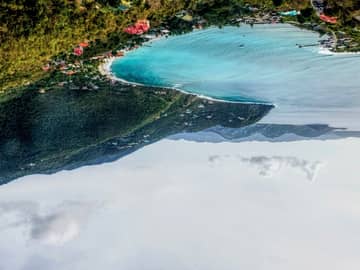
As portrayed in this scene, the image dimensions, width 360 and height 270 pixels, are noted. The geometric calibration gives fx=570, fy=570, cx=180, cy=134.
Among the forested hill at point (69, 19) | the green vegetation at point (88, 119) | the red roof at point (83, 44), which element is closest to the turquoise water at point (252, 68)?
the green vegetation at point (88, 119)

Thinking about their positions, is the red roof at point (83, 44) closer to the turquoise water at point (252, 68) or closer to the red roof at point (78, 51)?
the red roof at point (78, 51)

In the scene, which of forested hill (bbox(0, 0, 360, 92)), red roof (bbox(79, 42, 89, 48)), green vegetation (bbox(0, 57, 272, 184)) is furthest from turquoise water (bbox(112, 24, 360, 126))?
red roof (bbox(79, 42, 89, 48))

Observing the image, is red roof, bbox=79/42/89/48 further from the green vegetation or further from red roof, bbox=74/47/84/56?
the green vegetation

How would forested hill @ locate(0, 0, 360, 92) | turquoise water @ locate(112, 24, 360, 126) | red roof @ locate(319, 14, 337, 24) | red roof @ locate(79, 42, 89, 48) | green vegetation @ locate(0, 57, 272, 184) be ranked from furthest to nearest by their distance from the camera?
green vegetation @ locate(0, 57, 272, 184) → turquoise water @ locate(112, 24, 360, 126) → red roof @ locate(79, 42, 89, 48) → red roof @ locate(319, 14, 337, 24) → forested hill @ locate(0, 0, 360, 92)

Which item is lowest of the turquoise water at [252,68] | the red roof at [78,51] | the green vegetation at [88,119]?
the green vegetation at [88,119]

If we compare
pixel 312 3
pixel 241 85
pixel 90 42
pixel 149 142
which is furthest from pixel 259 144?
pixel 90 42

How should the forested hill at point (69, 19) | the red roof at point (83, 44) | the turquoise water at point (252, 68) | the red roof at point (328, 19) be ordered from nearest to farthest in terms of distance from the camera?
1. the forested hill at point (69, 19)
2. the red roof at point (328, 19)
3. the red roof at point (83, 44)
4. the turquoise water at point (252, 68)

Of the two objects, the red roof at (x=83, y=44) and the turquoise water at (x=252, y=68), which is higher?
the red roof at (x=83, y=44)

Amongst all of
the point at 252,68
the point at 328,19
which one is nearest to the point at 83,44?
the point at 252,68
